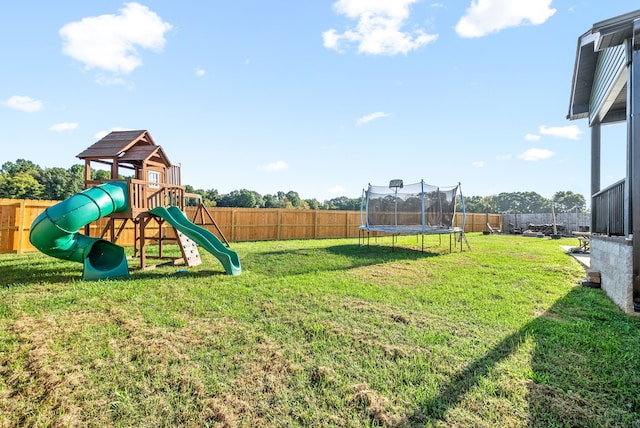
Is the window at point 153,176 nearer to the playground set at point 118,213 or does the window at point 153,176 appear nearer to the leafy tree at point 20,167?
the playground set at point 118,213

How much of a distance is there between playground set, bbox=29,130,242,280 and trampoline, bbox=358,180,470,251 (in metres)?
5.47

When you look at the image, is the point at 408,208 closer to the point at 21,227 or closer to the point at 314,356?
the point at 314,356

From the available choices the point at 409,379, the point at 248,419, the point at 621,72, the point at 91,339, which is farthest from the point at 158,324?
the point at 621,72

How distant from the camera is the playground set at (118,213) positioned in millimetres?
4785

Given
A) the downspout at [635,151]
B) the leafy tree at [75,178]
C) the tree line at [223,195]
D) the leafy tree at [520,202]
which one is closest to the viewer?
the downspout at [635,151]

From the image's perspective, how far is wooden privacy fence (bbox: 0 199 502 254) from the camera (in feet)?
26.0

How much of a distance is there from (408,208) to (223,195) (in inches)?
1686

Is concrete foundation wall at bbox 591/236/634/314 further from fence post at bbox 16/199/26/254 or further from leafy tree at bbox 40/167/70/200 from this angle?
leafy tree at bbox 40/167/70/200

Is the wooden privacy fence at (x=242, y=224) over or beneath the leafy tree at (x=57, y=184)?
beneath

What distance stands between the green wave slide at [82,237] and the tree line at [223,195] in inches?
302

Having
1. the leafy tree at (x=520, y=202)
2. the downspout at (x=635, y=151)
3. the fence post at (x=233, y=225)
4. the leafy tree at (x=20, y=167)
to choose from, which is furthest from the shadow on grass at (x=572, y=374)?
the leafy tree at (x=520, y=202)

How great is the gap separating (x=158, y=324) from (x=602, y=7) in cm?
759

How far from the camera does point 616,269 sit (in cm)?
379

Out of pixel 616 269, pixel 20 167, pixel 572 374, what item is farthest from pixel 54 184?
pixel 616 269
